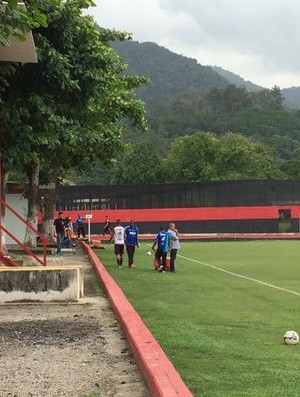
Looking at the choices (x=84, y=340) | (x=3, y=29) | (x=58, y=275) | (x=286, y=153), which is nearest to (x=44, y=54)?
(x=58, y=275)

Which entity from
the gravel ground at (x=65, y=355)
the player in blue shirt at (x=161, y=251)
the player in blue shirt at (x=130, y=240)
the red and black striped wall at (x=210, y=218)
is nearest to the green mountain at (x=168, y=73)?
the red and black striped wall at (x=210, y=218)

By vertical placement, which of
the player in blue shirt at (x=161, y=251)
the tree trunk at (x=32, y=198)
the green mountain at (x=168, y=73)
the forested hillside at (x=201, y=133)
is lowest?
the player in blue shirt at (x=161, y=251)

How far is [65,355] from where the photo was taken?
745 cm

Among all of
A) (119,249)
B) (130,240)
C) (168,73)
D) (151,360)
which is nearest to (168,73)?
(168,73)

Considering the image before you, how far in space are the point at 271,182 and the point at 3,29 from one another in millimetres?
52805

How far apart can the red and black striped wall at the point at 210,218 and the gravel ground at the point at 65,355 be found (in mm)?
47527

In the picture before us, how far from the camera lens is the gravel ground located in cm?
605

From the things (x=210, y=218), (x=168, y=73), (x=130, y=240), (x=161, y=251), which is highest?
(x=168, y=73)

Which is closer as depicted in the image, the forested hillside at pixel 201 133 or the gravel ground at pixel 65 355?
the gravel ground at pixel 65 355

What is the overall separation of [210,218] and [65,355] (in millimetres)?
51963

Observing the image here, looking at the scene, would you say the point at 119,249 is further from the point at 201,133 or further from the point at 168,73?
the point at 168,73

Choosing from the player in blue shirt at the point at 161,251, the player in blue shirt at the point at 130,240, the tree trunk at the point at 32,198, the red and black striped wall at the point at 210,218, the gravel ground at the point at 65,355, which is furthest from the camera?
the red and black striped wall at the point at 210,218

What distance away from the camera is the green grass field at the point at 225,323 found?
620 cm

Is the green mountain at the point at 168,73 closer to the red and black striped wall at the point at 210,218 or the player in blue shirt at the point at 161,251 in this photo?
the red and black striped wall at the point at 210,218
